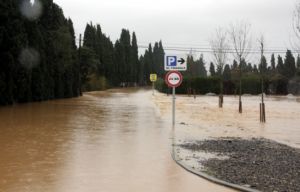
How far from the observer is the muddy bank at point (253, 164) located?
9227mm

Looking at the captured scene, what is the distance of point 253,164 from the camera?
11.2 m

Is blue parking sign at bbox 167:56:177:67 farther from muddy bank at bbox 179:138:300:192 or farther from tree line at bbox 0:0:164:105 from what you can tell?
tree line at bbox 0:0:164:105

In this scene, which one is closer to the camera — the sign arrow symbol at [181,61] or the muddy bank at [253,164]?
the muddy bank at [253,164]

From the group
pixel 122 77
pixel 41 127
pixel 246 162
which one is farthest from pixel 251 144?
pixel 122 77

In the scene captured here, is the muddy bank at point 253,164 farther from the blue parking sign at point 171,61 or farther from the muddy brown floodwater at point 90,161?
the blue parking sign at point 171,61

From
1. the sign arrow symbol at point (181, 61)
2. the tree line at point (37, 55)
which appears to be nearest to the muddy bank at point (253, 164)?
the sign arrow symbol at point (181, 61)

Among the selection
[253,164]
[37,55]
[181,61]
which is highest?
[37,55]

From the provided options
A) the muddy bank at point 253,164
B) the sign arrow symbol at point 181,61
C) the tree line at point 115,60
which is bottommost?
the muddy bank at point 253,164

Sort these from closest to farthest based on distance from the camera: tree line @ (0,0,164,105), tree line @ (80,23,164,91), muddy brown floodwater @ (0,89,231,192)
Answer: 1. muddy brown floodwater @ (0,89,231,192)
2. tree line @ (0,0,164,105)
3. tree line @ (80,23,164,91)

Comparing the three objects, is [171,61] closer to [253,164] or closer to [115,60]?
[253,164]

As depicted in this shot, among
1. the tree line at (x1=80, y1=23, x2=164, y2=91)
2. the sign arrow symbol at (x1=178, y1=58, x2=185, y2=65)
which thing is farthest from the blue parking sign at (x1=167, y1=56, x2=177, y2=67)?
the tree line at (x1=80, y1=23, x2=164, y2=91)

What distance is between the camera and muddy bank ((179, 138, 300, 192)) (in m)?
9.23

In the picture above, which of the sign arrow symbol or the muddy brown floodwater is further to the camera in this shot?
the sign arrow symbol

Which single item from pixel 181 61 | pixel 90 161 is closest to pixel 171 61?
pixel 181 61
